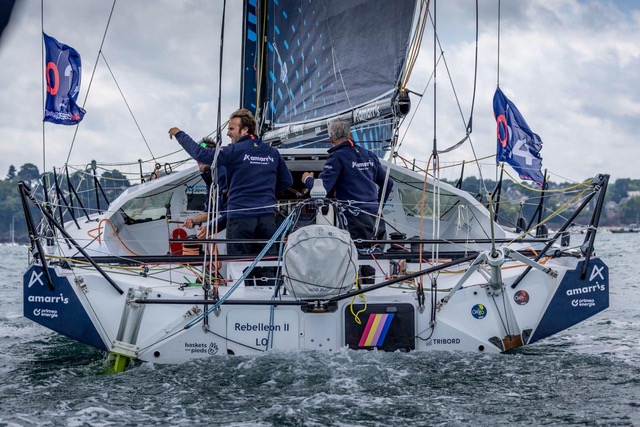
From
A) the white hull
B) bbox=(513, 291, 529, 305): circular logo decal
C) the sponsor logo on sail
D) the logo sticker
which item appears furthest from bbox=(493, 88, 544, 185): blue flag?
the logo sticker

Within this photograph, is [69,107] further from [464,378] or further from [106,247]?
[464,378]

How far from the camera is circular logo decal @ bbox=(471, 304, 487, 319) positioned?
18.1ft

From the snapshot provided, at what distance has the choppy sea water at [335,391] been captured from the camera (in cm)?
417

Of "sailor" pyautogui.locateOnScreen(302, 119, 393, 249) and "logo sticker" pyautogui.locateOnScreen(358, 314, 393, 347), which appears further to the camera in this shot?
"sailor" pyautogui.locateOnScreen(302, 119, 393, 249)

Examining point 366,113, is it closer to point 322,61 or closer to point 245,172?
point 322,61

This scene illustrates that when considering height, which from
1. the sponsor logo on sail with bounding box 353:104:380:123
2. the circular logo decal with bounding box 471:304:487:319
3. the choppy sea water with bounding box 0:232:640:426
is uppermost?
the sponsor logo on sail with bounding box 353:104:380:123

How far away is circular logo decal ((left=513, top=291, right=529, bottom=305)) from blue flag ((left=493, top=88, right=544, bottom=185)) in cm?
231

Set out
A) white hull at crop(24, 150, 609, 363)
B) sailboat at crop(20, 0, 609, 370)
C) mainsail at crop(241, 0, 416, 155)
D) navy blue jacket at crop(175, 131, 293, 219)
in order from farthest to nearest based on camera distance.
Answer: mainsail at crop(241, 0, 416, 155)
navy blue jacket at crop(175, 131, 293, 219)
white hull at crop(24, 150, 609, 363)
sailboat at crop(20, 0, 609, 370)

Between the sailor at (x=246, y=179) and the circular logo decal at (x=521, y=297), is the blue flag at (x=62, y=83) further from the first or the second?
the circular logo decal at (x=521, y=297)

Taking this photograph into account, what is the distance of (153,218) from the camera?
8797 mm

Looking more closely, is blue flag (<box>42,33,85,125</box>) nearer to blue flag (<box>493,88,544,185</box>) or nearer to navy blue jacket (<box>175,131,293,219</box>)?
navy blue jacket (<box>175,131,293,219</box>)

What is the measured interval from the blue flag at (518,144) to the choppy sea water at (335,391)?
7.70 ft

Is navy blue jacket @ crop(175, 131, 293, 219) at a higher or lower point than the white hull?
higher

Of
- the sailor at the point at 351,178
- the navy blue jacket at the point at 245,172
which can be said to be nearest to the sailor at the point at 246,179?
the navy blue jacket at the point at 245,172
